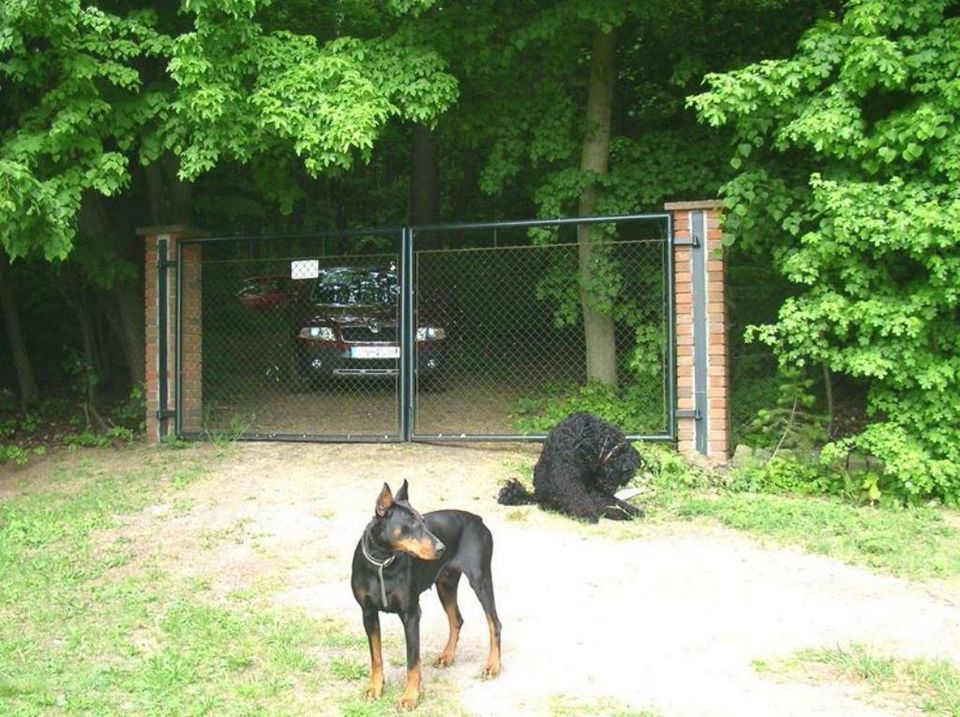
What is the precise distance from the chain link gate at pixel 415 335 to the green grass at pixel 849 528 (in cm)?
161

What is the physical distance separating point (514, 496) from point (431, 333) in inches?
141

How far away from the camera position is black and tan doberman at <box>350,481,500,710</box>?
3648mm

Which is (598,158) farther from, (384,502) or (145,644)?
(384,502)

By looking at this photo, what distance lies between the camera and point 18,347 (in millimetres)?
11781

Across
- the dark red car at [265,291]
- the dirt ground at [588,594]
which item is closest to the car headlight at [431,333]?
the dark red car at [265,291]

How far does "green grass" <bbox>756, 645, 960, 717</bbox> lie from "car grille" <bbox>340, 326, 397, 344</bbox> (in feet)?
18.9

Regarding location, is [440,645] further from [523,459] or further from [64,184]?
[64,184]

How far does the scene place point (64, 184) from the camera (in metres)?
7.70

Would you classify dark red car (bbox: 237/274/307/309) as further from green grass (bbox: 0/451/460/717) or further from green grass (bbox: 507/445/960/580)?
green grass (bbox: 507/445/960/580)

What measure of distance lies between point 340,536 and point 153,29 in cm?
460

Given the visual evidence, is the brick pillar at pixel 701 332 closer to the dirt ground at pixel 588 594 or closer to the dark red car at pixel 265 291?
the dirt ground at pixel 588 594

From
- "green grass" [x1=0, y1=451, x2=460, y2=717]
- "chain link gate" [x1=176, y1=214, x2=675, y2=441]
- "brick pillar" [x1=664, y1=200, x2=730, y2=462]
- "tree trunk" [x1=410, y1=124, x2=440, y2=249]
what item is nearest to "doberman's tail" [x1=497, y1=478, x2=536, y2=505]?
"chain link gate" [x1=176, y1=214, x2=675, y2=441]

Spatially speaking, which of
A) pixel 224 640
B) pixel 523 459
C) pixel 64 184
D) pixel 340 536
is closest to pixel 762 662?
pixel 224 640

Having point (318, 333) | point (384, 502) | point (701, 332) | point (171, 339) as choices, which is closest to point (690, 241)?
point (701, 332)
